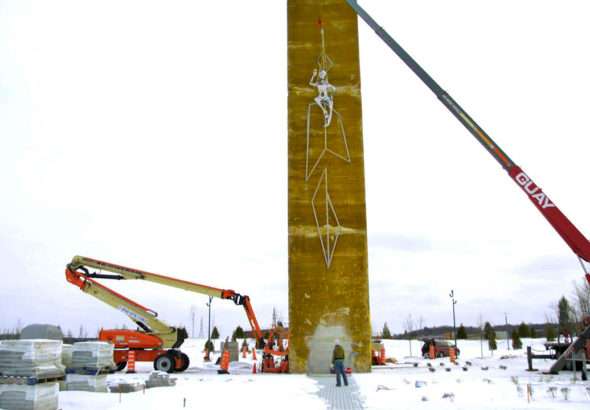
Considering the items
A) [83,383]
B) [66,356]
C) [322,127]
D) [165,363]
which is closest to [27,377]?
[83,383]

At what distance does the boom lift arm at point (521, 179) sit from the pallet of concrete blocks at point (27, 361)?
51.8 feet

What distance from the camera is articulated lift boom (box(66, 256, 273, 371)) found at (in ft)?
86.6

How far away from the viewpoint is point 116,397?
1485cm

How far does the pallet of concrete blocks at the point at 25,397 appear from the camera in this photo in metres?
12.2

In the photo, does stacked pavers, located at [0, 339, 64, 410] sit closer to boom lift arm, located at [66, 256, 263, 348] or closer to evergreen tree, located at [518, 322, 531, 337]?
boom lift arm, located at [66, 256, 263, 348]

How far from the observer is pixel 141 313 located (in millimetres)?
27578

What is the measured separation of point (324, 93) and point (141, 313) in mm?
13842

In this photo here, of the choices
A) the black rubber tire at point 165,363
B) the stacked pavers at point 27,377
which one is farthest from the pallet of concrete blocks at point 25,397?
the black rubber tire at point 165,363

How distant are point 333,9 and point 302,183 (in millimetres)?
9363

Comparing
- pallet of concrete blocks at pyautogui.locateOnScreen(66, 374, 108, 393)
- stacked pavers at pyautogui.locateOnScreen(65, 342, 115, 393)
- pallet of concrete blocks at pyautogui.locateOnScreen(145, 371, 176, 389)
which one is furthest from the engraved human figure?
pallet of concrete blocks at pyautogui.locateOnScreen(66, 374, 108, 393)


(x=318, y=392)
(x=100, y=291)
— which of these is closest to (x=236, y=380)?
(x=318, y=392)

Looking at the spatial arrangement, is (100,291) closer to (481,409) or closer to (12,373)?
(12,373)

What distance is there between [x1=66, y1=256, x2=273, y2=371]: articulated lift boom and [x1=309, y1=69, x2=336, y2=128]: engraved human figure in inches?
383

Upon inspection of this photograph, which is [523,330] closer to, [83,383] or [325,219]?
[325,219]
